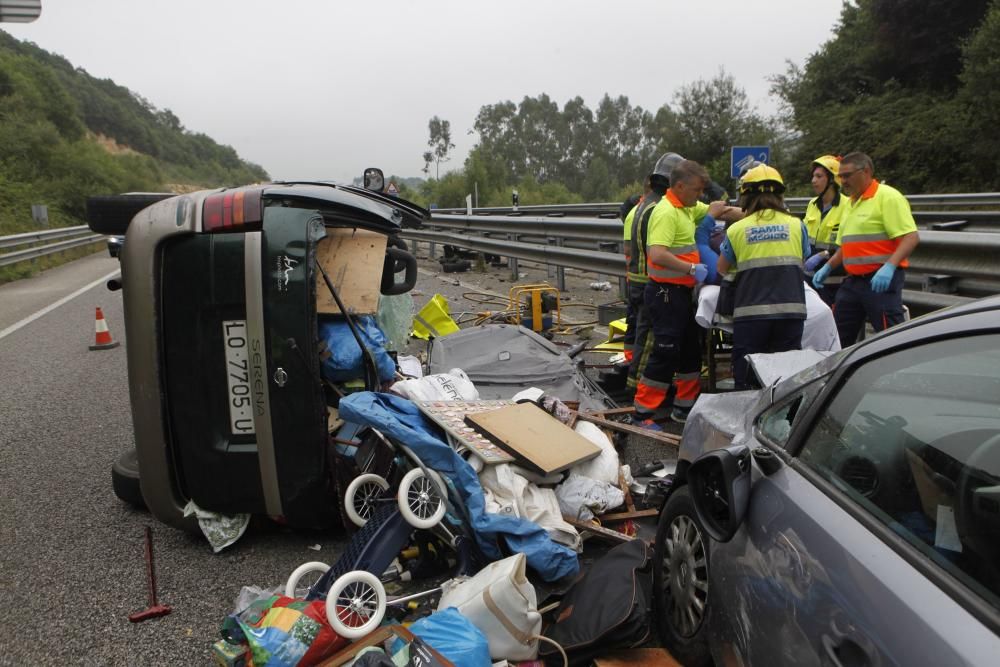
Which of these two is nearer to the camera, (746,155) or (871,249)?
(871,249)

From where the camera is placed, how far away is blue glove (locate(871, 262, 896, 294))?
4.59m

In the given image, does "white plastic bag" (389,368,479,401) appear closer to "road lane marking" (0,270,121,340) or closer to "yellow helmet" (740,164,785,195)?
"yellow helmet" (740,164,785,195)

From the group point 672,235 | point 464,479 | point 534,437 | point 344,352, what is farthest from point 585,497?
point 672,235

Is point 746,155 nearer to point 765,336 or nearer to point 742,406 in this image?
point 765,336

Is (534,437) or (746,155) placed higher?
(746,155)

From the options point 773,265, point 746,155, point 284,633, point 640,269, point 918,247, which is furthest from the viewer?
point 746,155

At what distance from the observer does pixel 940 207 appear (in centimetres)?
1778

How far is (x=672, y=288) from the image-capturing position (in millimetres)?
5031

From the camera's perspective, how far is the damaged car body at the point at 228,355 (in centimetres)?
302

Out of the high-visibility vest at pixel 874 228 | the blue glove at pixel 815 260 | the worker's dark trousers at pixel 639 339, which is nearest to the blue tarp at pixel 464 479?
the worker's dark trousers at pixel 639 339

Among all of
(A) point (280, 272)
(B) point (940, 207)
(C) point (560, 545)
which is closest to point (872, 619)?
(C) point (560, 545)

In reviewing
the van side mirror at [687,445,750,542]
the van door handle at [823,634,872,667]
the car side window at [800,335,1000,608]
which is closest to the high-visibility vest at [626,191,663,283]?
the van side mirror at [687,445,750,542]

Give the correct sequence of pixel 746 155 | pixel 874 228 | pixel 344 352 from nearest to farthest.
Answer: pixel 344 352
pixel 874 228
pixel 746 155

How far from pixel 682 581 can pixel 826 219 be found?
15.7 feet
